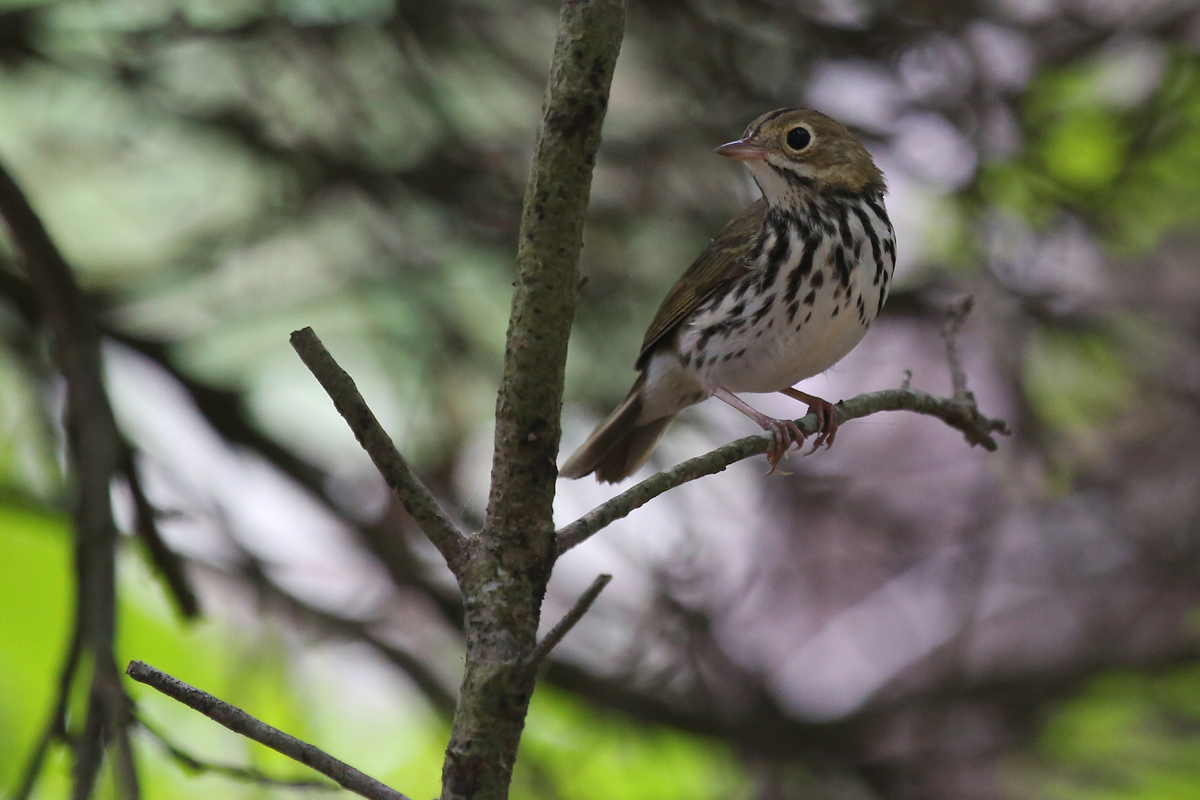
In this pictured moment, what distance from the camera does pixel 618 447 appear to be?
4.08 metres

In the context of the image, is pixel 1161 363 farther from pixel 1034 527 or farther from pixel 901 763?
pixel 901 763

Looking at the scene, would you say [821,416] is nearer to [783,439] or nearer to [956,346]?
[783,439]

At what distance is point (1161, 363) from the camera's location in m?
5.20

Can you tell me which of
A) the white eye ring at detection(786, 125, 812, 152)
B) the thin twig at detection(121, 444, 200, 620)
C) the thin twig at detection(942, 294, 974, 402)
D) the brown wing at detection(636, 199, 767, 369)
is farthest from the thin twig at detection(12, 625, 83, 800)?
the white eye ring at detection(786, 125, 812, 152)

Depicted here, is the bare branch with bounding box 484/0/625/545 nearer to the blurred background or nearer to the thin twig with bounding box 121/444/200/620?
the thin twig with bounding box 121/444/200/620

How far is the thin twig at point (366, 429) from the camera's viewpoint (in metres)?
1.66

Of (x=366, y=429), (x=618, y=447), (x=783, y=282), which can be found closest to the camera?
(x=366, y=429)

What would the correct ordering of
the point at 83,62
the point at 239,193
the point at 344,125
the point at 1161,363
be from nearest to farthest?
the point at 83,62, the point at 344,125, the point at 1161,363, the point at 239,193

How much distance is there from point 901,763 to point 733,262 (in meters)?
2.37

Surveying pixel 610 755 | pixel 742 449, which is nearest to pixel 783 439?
pixel 742 449

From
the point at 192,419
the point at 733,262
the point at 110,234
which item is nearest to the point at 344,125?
the point at 192,419

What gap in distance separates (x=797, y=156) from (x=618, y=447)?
3.64 ft

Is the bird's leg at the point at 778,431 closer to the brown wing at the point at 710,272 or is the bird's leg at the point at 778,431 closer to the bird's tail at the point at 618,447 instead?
the brown wing at the point at 710,272

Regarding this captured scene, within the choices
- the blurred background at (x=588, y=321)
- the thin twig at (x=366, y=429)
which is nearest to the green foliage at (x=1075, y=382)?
the blurred background at (x=588, y=321)
